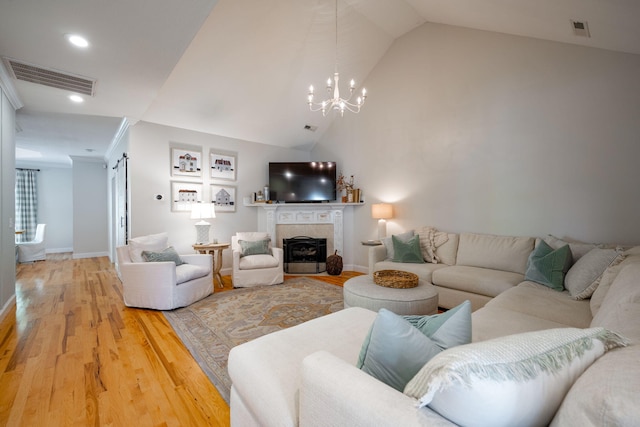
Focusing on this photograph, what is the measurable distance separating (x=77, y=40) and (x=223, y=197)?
113 inches

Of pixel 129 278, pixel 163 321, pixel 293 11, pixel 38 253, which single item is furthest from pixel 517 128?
pixel 38 253

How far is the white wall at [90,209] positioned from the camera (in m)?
6.76

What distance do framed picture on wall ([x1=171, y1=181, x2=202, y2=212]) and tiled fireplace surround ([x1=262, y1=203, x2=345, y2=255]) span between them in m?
1.42

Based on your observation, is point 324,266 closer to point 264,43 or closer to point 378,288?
point 378,288

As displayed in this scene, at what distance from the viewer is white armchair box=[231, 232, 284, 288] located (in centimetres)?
402

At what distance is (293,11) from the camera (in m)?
3.39

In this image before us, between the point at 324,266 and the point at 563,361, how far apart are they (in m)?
4.67

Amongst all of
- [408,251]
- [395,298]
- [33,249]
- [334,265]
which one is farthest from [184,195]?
[33,249]

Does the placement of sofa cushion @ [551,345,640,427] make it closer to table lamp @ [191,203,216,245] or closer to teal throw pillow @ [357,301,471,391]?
teal throw pillow @ [357,301,471,391]

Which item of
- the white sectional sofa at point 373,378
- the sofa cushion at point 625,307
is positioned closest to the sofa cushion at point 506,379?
the white sectional sofa at point 373,378

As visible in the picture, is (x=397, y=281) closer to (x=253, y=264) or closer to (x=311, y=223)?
(x=253, y=264)

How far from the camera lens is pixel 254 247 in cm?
432

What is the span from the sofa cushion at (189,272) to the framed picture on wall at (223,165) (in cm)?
186

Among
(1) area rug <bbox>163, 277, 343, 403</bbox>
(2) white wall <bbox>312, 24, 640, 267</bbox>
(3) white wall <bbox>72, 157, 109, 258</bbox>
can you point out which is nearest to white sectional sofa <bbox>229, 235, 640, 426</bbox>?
(1) area rug <bbox>163, 277, 343, 403</bbox>
